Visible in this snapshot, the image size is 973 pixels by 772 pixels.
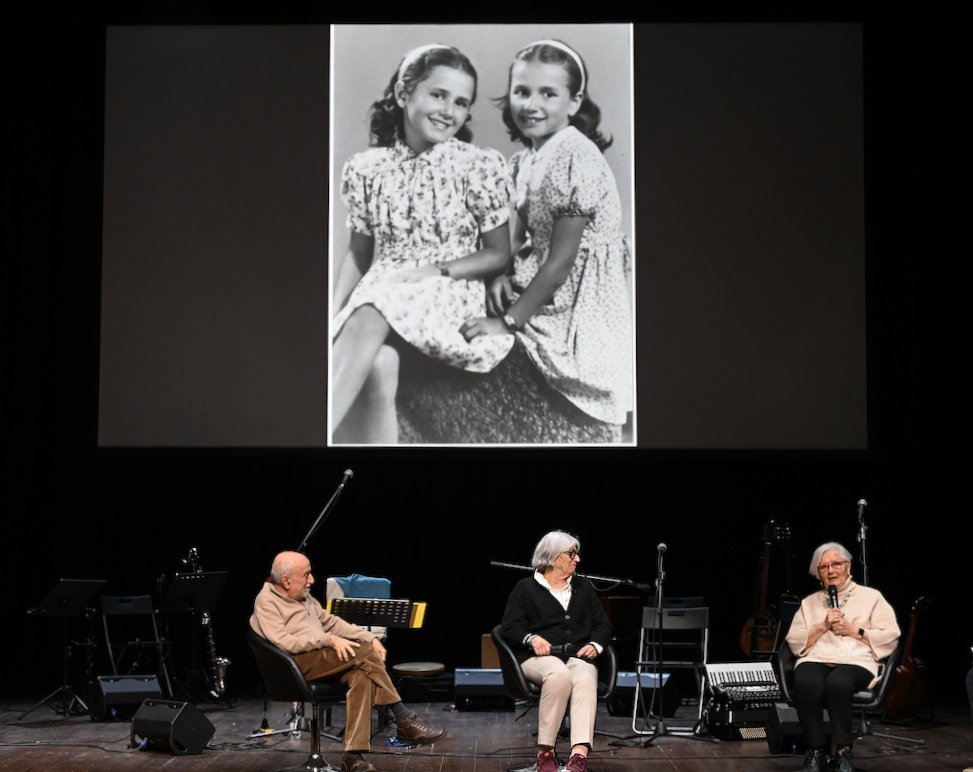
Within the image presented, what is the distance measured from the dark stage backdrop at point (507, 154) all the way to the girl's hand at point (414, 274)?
17.2 inches

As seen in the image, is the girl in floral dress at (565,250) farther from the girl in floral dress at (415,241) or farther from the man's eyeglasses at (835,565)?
the man's eyeglasses at (835,565)

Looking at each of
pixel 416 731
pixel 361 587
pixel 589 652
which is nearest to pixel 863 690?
pixel 589 652

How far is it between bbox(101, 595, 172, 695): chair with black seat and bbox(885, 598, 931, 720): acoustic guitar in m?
4.42

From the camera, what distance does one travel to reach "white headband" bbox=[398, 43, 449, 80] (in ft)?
22.3

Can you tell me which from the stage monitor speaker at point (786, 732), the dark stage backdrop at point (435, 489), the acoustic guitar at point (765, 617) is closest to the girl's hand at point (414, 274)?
the dark stage backdrop at point (435, 489)

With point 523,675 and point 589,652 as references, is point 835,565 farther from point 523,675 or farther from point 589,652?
point 523,675

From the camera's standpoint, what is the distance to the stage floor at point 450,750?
4910 mm

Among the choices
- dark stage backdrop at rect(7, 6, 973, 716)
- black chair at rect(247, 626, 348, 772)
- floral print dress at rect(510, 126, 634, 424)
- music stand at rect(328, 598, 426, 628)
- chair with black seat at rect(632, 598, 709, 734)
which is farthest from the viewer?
dark stage backdrop at rect(7, 6, 973, 716)

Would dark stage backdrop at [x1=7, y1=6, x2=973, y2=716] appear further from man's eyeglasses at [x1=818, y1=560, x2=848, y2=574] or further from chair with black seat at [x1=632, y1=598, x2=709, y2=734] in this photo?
man's eyeglasses at [x1=818, y1=560, x2=848, y2=574]

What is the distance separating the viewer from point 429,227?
6734mm

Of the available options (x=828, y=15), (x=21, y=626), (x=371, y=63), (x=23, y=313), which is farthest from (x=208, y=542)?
(x=828, y=15)

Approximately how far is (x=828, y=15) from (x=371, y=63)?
3043 mm

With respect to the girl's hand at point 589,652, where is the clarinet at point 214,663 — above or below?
below

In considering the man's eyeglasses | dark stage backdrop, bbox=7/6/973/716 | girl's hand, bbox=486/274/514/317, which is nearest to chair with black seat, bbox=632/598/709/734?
dark stage backdrop, bbox=7/6/973/716
